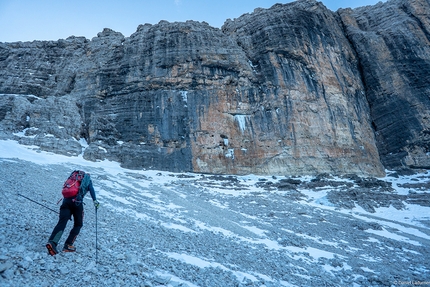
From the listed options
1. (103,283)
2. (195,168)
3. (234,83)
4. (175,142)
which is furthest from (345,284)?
(234,83)

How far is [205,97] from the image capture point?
30.2 m

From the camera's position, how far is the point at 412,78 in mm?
34156

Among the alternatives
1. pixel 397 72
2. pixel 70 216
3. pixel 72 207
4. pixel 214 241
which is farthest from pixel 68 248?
pixel 397 72

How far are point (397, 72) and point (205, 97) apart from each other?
2791 cm

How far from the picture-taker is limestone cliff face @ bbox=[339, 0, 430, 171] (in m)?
30.9

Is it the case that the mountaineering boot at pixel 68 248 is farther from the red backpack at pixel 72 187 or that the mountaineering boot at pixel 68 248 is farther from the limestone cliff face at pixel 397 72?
the limestone cliff face at pixel 397 72

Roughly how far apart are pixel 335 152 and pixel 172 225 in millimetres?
24875

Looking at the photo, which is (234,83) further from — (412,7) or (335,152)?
(412,7)

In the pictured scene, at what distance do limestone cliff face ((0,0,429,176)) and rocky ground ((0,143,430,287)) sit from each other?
1017 cm

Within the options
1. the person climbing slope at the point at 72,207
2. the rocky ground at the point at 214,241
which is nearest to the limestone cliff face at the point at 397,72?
the rocky ground at the point at 214,241

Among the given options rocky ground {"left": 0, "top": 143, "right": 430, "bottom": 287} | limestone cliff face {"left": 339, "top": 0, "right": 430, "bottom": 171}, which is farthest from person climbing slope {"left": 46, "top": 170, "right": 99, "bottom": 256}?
limestone cliff face {"left": 339, "top": 0, "right": 430, "bottom": 171}

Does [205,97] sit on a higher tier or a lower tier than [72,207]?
higher

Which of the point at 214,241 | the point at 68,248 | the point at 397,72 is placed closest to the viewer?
the point at 68,248

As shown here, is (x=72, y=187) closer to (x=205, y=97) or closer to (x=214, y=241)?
(x=214, y=241)
